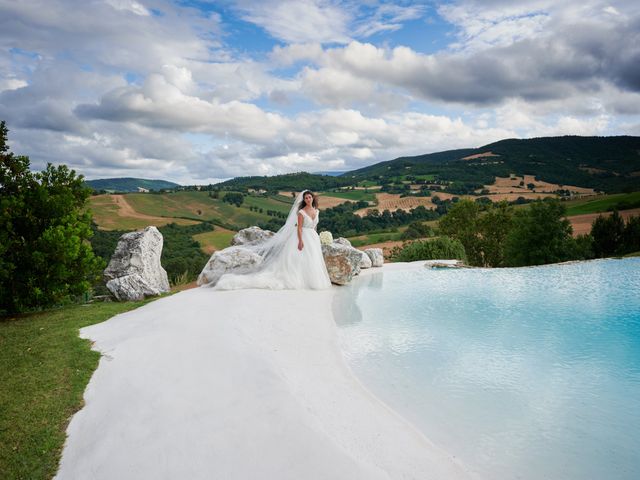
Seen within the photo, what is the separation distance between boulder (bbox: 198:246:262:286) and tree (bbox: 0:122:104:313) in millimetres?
3195

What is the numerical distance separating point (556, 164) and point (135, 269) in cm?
12100

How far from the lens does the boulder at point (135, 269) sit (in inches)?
433

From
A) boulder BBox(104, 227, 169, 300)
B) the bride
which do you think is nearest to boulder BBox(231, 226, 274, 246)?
the bride

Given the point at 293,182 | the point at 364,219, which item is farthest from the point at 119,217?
the point at 293,182

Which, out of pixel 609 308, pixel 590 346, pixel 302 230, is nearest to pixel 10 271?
pixel 302 230

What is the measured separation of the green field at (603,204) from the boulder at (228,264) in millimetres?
51643

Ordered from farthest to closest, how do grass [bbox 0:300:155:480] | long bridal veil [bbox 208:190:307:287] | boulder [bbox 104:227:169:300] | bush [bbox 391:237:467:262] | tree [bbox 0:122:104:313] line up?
bush [bbox 391:237:467:262], long bridal veil [bbox 208:190:307:287], boulder [bbox 104:227:169:300], tree [bbox 0:122:104:313], grass [bbox 0:300:155:480]

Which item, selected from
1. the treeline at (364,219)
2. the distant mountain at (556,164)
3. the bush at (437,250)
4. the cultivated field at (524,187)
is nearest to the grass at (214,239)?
the treeline at (364,219)

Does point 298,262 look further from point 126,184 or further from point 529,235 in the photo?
point 126,184

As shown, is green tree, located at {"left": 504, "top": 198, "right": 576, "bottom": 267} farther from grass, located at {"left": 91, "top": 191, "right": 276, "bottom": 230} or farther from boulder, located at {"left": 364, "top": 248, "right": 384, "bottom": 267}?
grass, located at {"left": 91, "top": 191, "right": 276, "bottom": 230}

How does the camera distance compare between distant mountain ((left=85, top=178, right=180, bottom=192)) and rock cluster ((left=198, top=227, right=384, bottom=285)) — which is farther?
distant mountain ((left=85, top=178, right=180, bottom=192))

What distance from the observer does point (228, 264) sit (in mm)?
12391

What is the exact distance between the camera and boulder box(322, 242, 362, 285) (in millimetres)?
12711

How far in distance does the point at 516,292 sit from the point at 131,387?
35.5 feet
